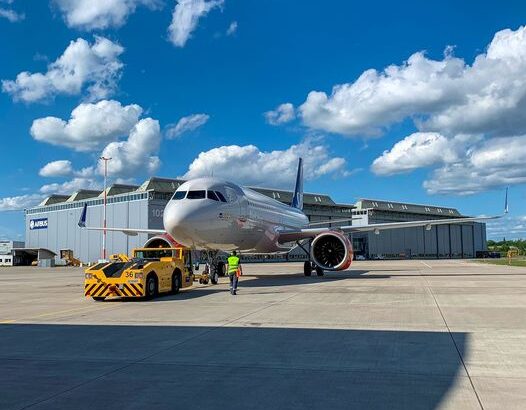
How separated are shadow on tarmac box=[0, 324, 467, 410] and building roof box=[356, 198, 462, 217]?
9501 cm

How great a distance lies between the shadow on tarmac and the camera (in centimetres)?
559

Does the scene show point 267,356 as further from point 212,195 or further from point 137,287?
point 212,195

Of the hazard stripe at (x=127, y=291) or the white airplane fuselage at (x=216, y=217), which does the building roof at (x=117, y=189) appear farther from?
the hazard stripe at (x=127, y=291)

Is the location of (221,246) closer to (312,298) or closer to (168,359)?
(312,298)

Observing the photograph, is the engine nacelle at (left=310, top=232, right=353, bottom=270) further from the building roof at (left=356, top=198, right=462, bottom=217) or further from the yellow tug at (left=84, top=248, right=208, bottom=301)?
the building roof at (left=356, top=198, right=462, bottom=217)

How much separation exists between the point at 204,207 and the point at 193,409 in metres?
15.7

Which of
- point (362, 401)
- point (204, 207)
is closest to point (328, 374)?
point (362, 401)

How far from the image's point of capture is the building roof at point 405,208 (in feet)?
342

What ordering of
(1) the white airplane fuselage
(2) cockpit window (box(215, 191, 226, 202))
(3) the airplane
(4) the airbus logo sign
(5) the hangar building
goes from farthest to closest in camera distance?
(4) the airbus logo sign, (5) the hangar building, (2) cockpit window (box(215, 191, 226, 202)), (3) the airplane, (1) the white airplane fuselage

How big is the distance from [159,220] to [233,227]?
158 feet

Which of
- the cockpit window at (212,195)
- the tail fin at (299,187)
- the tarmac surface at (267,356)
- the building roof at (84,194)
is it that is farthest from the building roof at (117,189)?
the tarmac surface at (267,356)

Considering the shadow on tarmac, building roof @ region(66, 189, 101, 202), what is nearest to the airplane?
the shadow on tarmac

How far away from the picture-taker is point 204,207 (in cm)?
2078

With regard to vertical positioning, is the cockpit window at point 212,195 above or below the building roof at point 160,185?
below
